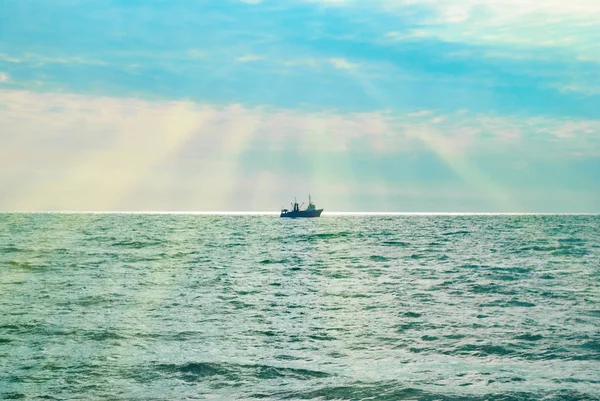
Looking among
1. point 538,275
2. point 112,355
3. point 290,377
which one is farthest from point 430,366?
point 538,275

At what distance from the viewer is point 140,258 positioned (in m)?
54.2

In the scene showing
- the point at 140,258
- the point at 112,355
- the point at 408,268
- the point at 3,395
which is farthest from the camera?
the point at 140,258

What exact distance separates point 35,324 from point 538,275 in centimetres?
3155

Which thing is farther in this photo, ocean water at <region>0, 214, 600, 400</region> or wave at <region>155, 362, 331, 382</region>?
wave at <region>155, 362, 331, 382</region>

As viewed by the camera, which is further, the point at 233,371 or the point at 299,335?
the point at 299,335

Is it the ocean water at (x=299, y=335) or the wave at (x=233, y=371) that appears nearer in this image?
the ocean water at (x=299, y=335)

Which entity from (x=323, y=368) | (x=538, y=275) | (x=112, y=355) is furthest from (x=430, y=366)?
(x=538, y=275)

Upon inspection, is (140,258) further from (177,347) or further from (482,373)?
(482,373)

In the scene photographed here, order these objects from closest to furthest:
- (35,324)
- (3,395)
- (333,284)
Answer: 1. (3,395)
2. (35,324)
3. (333,284)

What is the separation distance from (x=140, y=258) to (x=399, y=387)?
43.8 m

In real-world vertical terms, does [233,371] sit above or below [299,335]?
above

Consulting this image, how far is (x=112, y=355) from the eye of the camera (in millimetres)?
16828

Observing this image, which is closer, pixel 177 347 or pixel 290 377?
pixel 290 377

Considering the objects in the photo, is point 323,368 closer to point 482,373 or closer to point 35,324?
point 482,373
